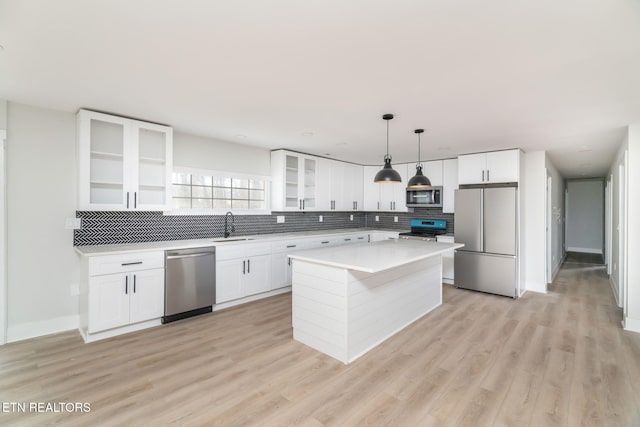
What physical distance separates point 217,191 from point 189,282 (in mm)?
1524

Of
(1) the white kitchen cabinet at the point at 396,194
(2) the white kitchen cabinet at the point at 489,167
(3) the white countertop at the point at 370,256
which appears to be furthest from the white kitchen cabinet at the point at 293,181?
(2) the white kitchen cabinet at the point at 489,167

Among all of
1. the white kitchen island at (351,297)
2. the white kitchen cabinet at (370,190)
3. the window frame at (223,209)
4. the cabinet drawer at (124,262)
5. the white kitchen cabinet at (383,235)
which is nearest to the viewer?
the white kitchen island at (351,297)

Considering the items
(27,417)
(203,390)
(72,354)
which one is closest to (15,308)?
(72,354)

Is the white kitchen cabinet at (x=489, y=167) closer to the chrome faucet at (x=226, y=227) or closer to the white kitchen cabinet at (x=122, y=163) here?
the chrome faucet at (x=226, y=227)

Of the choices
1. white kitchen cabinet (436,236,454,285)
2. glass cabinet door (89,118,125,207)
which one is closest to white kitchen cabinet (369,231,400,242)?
white kitchen cabinet (436,236,454,285)

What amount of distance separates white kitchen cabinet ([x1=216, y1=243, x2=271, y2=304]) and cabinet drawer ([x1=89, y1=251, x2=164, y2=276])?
0.73 metres

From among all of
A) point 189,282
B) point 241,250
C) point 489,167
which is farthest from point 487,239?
point 189,282

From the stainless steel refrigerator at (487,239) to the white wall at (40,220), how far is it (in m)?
5.36

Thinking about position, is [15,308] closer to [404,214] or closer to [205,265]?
[205,265]

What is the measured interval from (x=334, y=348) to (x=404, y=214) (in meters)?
4.40

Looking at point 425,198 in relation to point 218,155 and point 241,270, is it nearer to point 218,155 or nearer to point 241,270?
point 241,270

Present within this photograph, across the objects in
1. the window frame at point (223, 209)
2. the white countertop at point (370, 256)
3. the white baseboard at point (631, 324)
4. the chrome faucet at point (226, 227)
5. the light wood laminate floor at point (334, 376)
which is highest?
the window frame at point (223, 209)

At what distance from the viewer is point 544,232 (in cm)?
491

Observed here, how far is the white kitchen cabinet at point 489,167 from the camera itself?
470 centimetres
